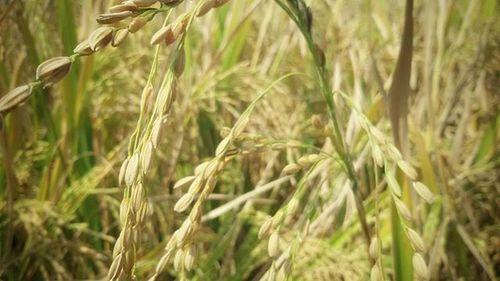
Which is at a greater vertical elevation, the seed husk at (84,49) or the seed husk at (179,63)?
the seed husk at (84,49)

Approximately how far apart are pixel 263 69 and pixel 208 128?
25cm

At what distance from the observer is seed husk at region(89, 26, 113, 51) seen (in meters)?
0.42

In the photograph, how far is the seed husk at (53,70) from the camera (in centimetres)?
42

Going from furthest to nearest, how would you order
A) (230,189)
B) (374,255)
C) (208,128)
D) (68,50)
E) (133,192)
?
(208,128)
(230,189)
(68,50)
(374,255)
(133,192)

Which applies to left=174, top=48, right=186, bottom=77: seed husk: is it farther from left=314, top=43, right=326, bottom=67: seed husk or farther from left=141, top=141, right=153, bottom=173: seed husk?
left=314, top=43, right=326, bottom=67: seed husk

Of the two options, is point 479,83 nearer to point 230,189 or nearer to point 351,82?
point 351,82

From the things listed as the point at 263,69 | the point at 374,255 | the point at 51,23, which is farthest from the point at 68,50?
the point at 374,255

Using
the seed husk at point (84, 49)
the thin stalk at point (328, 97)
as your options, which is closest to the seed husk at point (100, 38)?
the seed husk at point (84, 49)

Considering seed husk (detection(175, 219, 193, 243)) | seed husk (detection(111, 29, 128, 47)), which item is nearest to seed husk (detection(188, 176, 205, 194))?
seed husk (detection(175, 219, 193, 243))

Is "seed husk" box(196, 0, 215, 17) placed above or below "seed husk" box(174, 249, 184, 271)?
above

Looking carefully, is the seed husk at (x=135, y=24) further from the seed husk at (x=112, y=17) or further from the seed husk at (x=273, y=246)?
the seed husk at (x=273, y=246)

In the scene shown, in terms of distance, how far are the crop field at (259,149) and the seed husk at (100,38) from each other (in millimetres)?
184

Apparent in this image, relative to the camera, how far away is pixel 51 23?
1.11m

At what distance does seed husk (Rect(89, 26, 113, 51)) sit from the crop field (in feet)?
0.60
